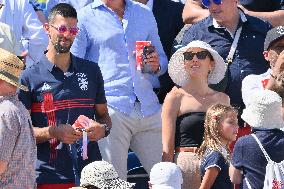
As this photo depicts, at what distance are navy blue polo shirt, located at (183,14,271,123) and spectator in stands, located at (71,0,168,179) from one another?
535mm

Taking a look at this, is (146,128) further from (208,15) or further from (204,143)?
(208,15)

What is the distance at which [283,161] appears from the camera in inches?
291

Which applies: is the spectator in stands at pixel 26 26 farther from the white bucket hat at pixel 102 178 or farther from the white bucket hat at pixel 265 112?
the white bucket hat at pixel 102 178

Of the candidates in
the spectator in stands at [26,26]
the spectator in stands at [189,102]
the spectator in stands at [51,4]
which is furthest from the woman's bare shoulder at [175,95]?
the spectator in stands at [51,4]

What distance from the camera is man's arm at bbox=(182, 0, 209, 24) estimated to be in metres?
9.77

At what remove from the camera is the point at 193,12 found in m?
9.80

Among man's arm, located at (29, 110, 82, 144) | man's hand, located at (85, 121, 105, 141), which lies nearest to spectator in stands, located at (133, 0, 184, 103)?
man's hand, located at (85, 121, 105, 141)

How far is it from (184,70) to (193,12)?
4.86 feet

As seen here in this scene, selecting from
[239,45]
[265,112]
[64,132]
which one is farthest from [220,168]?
[239,45]

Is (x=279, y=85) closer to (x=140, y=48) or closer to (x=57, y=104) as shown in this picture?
(x=140, y=48)

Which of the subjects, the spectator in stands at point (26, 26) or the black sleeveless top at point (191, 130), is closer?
the black sleeveless top at point (191, 130)

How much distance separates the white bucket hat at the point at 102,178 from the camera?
20.1 ft

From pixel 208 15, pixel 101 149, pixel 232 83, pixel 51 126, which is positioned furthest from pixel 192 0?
pixel 51 126

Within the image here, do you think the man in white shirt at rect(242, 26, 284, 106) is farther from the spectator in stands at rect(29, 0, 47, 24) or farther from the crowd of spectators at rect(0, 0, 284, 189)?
the spectator in stands at rect(29, 0, 47, 24)
